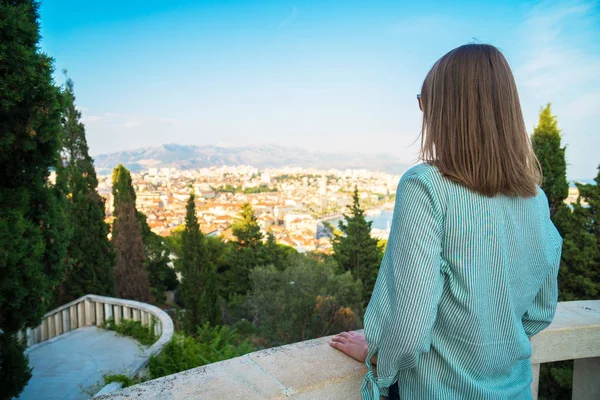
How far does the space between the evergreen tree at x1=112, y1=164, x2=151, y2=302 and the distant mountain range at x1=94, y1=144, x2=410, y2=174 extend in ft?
211

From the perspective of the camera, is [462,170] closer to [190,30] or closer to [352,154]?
[190,30]

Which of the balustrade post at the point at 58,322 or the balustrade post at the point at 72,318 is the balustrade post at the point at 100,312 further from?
the balustrade post at the point at 58,322

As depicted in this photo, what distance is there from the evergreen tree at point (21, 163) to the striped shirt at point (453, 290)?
3155 mm

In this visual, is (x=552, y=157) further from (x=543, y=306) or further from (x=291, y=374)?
(x=291, y=374)

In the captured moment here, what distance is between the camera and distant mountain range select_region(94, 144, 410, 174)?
9328cm

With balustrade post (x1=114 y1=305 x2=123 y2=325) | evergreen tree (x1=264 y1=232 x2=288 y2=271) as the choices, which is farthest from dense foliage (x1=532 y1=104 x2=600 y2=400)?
evergreen tree (x1=264 y1=232 x2=288 y2=271)

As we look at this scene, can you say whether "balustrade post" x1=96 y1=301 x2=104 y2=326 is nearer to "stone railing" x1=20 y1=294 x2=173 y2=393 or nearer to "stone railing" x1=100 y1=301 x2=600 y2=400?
"stone railing" x1=20 y1=294 x2=173 y2=393

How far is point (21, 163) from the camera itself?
11.1 ft

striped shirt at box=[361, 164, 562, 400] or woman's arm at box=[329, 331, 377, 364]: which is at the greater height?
striped shirt at box=[361, 164, 562, 400]

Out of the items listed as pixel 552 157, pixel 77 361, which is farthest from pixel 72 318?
pixel 552 157

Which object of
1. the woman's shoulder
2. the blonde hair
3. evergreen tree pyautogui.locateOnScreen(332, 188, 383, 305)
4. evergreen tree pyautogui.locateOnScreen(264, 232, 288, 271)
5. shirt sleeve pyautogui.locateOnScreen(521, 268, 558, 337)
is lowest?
evergreen tree pyautogui.locateOnScreen(264, 232, 288, 271)

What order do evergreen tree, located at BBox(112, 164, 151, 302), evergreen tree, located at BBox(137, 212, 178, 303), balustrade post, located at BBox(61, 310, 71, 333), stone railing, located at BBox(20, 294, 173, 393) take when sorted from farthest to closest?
evergreen tree, located at BBox(137, 212, 178, 303) → evergreen tree, located at BBox(112, 164, 151, 302) → balustrade post, located at BBox(61, 310, 71, 333) → stone railing, located at BBox(20, 294, 173, 393)

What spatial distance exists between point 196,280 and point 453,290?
42.2 ft

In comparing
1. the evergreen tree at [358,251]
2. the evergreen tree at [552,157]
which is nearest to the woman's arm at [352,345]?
the evergreen tree at [552,157]
